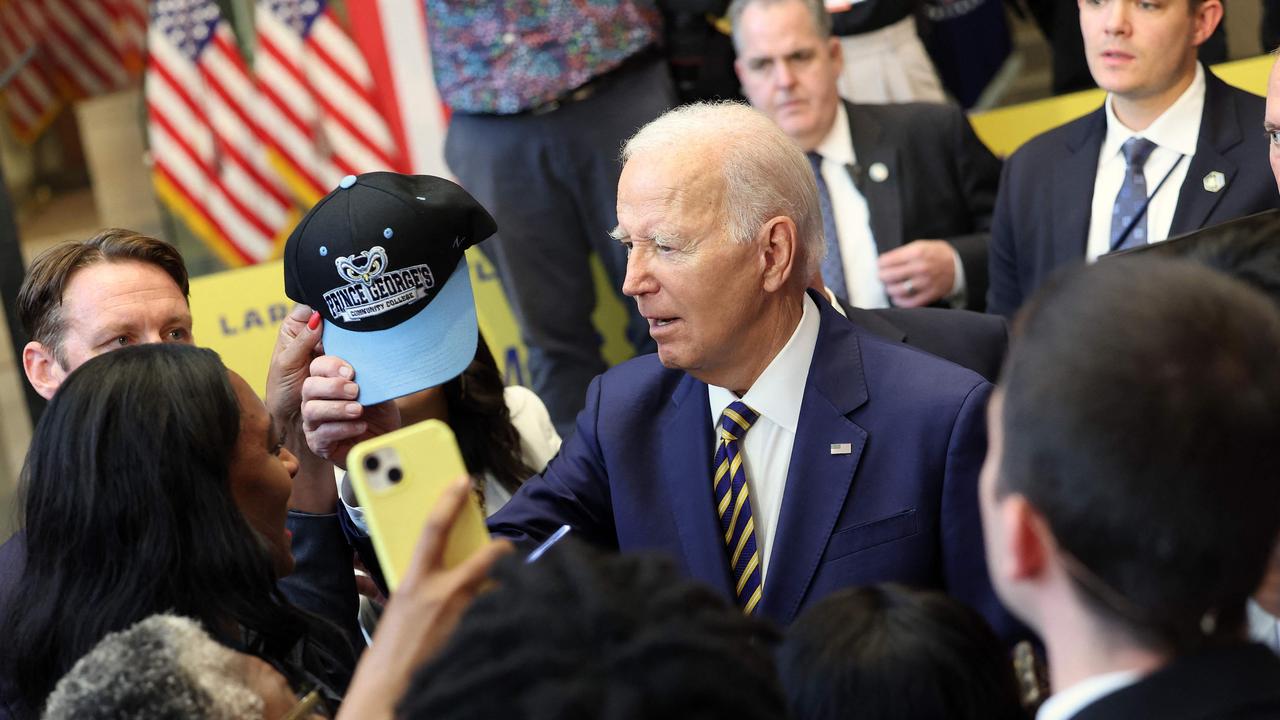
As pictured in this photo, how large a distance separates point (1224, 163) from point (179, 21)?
4.16m

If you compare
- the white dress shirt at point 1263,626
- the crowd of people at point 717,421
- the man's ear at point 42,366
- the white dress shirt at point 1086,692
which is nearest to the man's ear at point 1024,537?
the crowd of people at point 717,421

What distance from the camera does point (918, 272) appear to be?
3732 mm

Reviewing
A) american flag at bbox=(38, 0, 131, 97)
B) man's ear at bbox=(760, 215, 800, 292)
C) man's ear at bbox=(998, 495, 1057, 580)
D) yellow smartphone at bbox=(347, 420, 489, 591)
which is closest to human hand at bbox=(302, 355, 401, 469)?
man's ear at bbox=(760, 215, 800, 292)

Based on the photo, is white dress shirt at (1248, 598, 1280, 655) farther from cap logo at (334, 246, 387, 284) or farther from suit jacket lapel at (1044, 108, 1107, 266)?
suit jacket lapel at (1044, 108, 1107, 266)

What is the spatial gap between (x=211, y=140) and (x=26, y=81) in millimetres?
3485

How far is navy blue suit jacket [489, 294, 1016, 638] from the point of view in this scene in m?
2.09

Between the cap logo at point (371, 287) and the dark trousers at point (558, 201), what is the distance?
1.84 meters

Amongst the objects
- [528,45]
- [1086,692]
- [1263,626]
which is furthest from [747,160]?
[528,45]

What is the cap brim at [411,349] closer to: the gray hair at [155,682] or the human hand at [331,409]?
the human hand at [331,409]

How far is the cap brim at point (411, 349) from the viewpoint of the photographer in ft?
7.58

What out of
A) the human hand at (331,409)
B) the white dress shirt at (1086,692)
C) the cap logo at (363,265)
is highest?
the cap logo at (363,265)

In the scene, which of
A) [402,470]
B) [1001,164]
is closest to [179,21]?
[1001,164]

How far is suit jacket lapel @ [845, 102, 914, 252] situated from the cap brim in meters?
1.86

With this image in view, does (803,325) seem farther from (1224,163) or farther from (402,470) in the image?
(1224,163)
